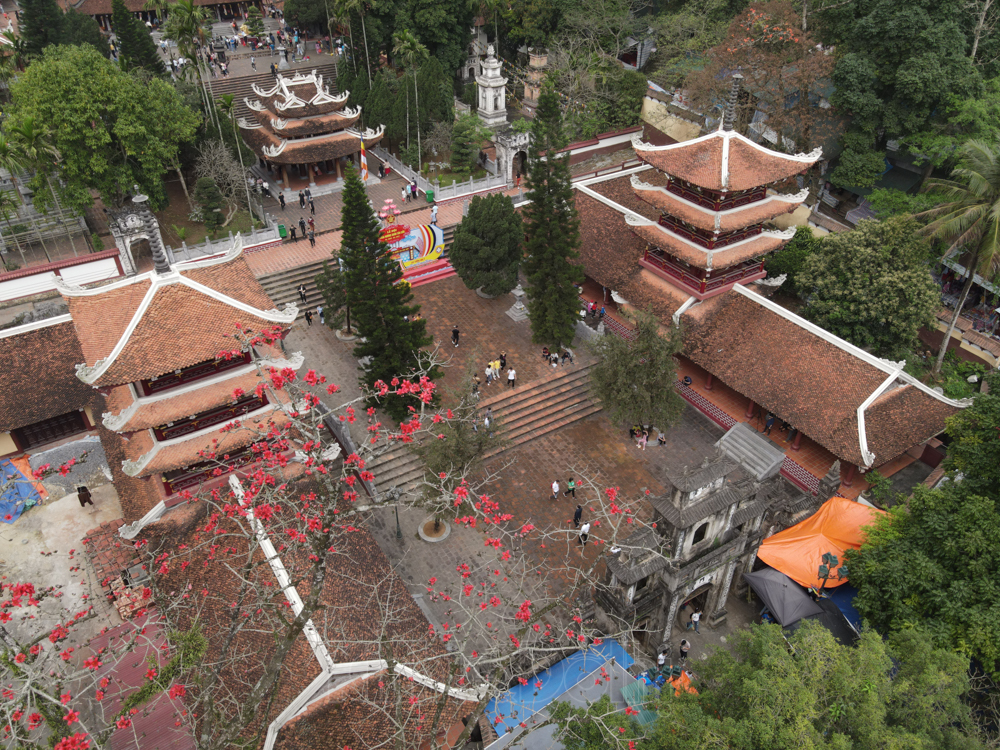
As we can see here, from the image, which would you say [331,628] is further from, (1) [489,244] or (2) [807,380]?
(1) [489,244]

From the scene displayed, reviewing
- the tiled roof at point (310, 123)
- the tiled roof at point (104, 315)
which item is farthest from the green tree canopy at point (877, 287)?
the tiled roof at point (310, 123)

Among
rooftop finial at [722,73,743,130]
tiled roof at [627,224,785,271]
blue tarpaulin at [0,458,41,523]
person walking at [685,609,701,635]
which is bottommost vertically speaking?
person walking at [685,609,701,635]

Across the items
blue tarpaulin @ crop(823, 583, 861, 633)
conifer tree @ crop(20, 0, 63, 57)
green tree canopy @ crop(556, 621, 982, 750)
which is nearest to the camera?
green tree canopy @ crop(556, 621, 982, 750)

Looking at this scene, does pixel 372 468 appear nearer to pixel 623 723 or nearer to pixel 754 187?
pixel 623 723

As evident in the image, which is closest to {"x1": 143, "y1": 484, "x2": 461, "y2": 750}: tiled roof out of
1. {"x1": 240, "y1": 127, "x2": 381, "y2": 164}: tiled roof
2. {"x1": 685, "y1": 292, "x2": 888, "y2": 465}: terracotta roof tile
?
{"x1": 685, "y1": 292, "x2": 888, "y2": 465}: terracotta roof tile

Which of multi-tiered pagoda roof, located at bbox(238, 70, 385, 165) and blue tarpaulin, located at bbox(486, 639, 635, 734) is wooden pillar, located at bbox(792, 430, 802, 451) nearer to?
blue tarpaulin, located at bbox(486, 639, 635, 734)

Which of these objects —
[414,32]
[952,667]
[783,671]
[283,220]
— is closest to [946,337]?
[952,667]

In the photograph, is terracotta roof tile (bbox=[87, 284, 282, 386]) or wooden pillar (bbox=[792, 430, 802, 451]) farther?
wooden pillar (bbox=[792, 430, 802, 451])

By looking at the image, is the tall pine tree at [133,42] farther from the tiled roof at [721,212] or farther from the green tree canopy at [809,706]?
the green tree canopy at [809,706]
